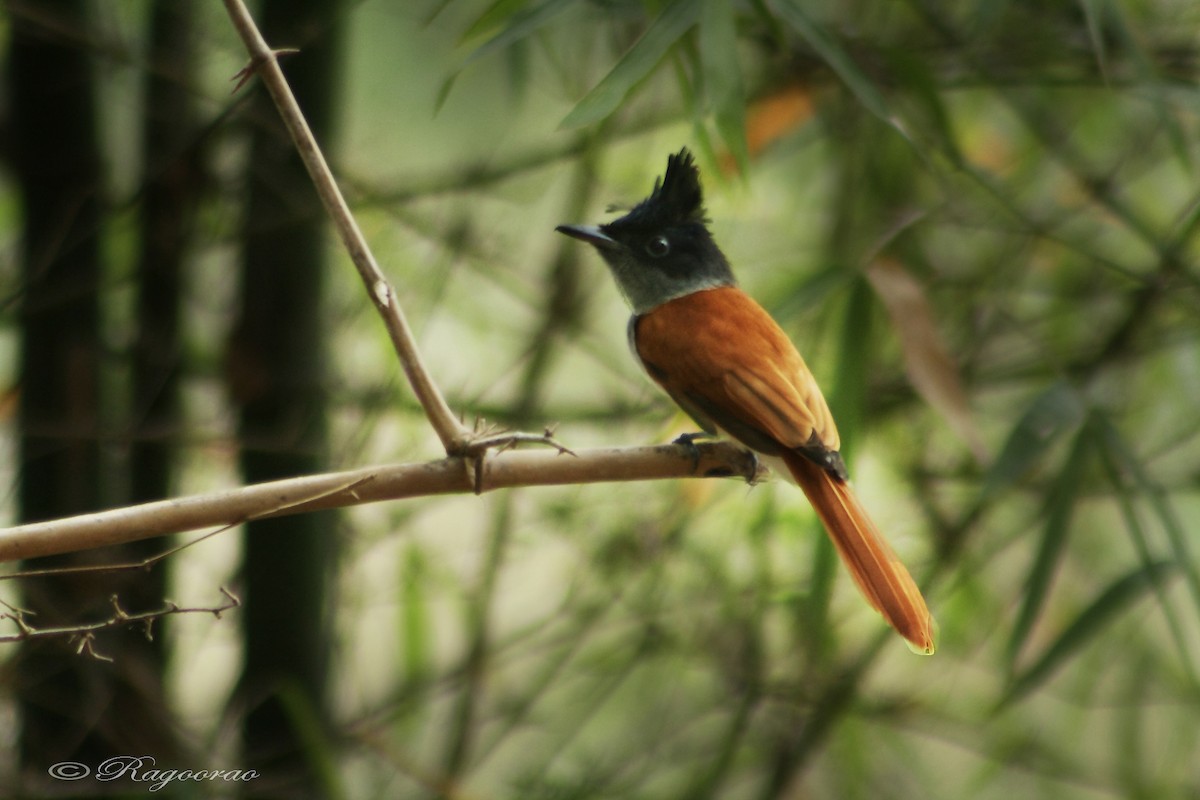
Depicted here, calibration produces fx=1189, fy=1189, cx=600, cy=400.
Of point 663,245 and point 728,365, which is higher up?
point 663,245

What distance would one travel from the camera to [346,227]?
1.31 meters

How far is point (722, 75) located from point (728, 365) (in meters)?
0.52

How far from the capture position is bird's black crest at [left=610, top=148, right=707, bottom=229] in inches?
89.2

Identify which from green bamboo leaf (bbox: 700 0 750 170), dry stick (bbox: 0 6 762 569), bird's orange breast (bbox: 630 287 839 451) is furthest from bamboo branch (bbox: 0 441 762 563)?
green bamboo leaf (bbox: 700 0 750 170)

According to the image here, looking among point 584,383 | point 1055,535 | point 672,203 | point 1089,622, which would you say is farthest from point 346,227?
point 584,383

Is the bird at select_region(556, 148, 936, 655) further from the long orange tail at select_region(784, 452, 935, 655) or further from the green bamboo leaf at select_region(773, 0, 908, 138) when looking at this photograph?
the green bamboo leaf at select_region(773, 0, 908, 138)

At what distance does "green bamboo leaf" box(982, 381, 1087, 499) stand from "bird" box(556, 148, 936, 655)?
314mm

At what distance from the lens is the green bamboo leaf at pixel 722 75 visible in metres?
1.60

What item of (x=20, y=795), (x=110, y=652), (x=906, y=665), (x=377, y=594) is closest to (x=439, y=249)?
(x=377, y=594)

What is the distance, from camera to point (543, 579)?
11.8 feet

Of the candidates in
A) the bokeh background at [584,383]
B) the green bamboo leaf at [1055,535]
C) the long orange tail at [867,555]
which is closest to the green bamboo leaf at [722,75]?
the bokeh background at [584,383]

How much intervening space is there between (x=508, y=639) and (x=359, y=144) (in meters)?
1.29

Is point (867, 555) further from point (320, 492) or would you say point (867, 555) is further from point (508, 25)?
point (508, 25)

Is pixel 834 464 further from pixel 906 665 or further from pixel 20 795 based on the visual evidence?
pixel 906 665
